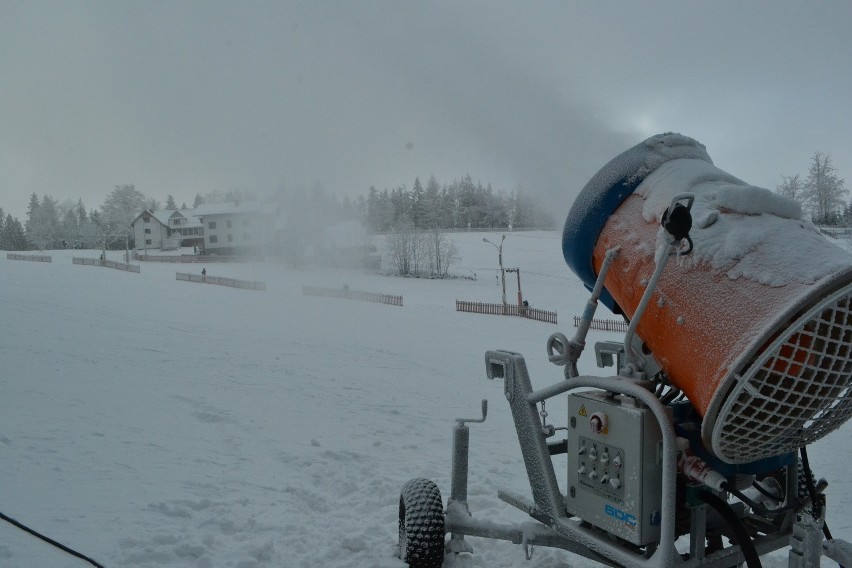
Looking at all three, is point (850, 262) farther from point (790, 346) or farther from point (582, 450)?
point (582, 450)

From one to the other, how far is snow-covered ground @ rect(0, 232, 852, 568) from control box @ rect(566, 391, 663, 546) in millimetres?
1371

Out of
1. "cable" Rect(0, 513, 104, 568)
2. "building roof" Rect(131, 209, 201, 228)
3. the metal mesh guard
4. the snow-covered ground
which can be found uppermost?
"building roof" Rect(131, 209, 201, 228)

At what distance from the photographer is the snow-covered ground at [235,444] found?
435 cm

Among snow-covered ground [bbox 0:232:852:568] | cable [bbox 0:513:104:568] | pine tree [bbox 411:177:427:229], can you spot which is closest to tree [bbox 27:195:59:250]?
pine tree [bbox 411:177:427:229]

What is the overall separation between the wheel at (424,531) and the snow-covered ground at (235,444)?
0.38 metres

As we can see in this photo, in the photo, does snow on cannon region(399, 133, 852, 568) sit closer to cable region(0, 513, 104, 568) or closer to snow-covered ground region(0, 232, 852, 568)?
snow-covered ground region(0, 232, 852, 568)

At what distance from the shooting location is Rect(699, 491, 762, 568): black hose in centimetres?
275

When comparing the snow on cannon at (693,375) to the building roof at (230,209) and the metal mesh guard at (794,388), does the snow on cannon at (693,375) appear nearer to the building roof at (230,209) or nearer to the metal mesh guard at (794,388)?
the metal mesh guard at (794,388)

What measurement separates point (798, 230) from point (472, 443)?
5610 millimetres

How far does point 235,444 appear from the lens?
684 centimetres

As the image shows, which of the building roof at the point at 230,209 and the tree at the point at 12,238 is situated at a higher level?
the building roof at the point at 230,209

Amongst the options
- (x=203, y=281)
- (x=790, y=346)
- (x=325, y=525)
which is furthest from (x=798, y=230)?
(x=203, y=281)

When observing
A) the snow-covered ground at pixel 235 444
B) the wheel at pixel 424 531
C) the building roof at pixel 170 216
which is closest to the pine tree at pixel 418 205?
the building roof at pixel 170 216

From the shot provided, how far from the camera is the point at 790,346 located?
7.41 ft
